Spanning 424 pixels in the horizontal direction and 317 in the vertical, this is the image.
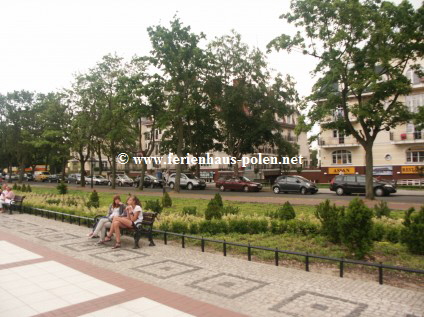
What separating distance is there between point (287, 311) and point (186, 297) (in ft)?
5.39

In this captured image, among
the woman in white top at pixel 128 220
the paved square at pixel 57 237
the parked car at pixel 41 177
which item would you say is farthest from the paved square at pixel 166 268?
the parked car at pixel 41 177

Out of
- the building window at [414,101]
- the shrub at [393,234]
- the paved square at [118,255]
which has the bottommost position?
the paved square at [118,255]

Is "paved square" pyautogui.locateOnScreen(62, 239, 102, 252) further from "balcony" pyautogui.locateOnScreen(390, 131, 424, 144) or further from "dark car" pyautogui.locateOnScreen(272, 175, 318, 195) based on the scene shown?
"balcony" pyautogui.locateOnScreen(390, 131, 424, 144)

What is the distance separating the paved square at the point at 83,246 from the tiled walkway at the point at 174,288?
45 cm

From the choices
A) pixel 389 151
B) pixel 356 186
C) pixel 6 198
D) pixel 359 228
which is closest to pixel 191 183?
pixel 356 186

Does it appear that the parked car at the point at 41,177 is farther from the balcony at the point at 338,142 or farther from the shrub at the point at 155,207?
the shrub at the point at 155,207

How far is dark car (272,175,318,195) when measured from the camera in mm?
29953

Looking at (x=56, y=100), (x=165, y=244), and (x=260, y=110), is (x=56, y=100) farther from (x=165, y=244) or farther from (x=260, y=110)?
(x=165, y=244)

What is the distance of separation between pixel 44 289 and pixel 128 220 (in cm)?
373

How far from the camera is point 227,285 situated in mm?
6438

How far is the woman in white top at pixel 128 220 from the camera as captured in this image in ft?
32.7

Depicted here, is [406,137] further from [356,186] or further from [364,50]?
[364,50]

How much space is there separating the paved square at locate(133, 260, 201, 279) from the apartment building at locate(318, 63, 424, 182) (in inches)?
1333

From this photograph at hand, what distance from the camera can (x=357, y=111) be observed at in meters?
20.6
